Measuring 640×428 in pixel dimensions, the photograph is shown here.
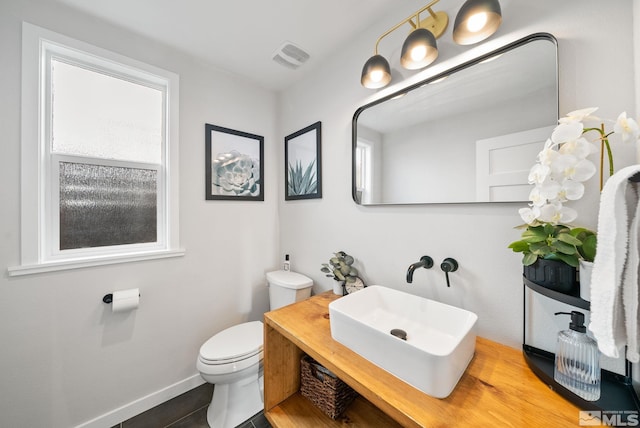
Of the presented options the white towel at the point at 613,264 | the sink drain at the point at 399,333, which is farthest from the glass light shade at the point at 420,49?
the sink drain at the point at 399,333

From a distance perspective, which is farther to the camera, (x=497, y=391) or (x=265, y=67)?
(x=265, y=67)

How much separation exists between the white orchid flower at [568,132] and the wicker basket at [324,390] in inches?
47.9

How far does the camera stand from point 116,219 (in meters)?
1.44

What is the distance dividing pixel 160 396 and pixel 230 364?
0.67 metres

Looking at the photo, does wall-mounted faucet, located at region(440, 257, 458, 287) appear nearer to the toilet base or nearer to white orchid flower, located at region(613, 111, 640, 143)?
white orchid flower, located at region(613, 111, 640, 143)

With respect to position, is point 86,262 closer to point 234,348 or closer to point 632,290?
point 234,348

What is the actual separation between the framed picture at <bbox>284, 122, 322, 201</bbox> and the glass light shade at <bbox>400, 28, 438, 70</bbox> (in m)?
0.73

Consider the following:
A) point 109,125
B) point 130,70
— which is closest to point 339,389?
point 109,125

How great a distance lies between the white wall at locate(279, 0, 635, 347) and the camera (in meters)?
0.71

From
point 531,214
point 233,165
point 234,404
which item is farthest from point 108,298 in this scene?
point 531,214

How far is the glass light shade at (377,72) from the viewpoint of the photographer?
3.84 feet

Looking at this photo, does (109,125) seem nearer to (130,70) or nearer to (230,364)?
(130,70)

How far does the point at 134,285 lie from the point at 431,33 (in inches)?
82.3

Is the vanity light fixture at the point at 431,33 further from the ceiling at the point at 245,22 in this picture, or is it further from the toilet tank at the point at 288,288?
the toilet tank at the point at 288,288
